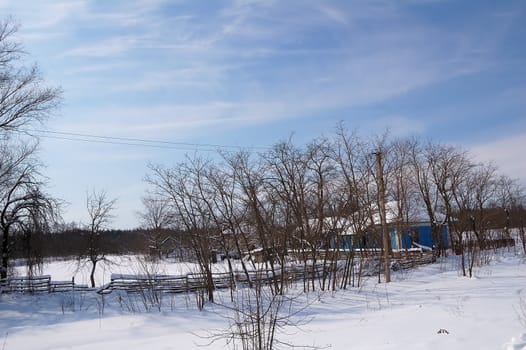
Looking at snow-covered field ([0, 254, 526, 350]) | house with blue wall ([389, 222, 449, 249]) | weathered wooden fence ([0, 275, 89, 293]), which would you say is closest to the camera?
snow-covered field ([0, 254, 526, 350])

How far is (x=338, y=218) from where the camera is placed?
2202 centimetres

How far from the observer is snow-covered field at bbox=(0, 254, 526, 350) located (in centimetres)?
830

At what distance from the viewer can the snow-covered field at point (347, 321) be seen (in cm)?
830

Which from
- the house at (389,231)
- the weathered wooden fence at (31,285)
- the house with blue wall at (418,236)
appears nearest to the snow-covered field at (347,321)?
the weathered wooden fence at (31,285)

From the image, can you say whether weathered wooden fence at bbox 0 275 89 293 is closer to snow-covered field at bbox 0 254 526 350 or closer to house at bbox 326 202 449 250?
snow-covered field at bbox 0 254 526 350

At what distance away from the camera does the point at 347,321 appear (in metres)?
12.3

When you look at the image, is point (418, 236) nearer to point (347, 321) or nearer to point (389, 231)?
point (389, 231)

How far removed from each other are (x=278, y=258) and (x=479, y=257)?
16261 mm

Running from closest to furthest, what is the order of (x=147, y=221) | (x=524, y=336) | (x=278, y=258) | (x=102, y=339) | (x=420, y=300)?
1. (x=524, y=336)
2. (x=102, y=339)
3. (x=420, y=300)
4. (x=278, y=258)
5. (x=147, y=221)

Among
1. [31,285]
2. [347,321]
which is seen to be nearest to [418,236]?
[31,285]

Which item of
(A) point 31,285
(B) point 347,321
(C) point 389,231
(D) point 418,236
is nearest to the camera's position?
(B) point 347,321

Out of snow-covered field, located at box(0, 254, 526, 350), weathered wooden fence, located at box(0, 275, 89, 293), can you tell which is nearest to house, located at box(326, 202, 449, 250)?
snow-covered field, located at box(0, 254, 526, 350)

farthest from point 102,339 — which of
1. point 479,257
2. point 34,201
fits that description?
point 479,257

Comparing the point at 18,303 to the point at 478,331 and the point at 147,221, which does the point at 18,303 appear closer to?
the point at 478,331
